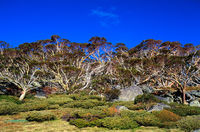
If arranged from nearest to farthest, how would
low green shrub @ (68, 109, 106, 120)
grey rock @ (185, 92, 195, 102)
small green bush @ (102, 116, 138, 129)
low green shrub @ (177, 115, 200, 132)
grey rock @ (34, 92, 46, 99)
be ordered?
low green shrub @ (177, 115, 200, 132) < small green bush @ (102, 116, 138, 129) < low green shrub @ (68, 109, 106, 120) < grey rock @ (185, 92, 195, 102) < grey rock @ (34, 92, 46, 99)

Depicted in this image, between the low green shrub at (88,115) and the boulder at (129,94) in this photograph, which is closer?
the low green shrub at (88,115)

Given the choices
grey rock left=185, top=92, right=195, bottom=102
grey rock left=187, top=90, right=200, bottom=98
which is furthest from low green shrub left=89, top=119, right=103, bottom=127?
grey rock left=187, top=90, right=200, bottom=98

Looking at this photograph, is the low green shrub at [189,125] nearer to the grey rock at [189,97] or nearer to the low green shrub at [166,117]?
the low green shrub at [166,117]

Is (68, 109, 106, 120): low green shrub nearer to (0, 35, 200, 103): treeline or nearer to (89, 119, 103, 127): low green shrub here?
(89, 119, 103, 127): low green shrub

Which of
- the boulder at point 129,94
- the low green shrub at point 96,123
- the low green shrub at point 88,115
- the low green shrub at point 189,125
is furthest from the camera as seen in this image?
the boulder at point 129,94

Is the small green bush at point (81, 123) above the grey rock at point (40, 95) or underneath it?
underneath

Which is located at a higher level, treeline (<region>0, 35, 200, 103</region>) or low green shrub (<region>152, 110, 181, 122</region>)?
treeline (<region>0, 35, 200, 103</region>)

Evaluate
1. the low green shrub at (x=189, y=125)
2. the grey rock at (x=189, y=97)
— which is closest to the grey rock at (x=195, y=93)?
the grey rock at (x=189, y=97)

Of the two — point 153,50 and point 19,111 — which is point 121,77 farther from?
point 19,111

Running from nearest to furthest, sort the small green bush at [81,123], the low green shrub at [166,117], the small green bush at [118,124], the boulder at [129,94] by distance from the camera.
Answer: the small green bush at [118,124] → the small green bush at [81,123] → the low green shrub at [166,117] → the boulder at [129,94]

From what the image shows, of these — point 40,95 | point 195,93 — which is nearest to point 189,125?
point 195,93

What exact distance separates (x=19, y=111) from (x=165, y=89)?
1971 centimetres

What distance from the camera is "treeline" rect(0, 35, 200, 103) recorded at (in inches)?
982

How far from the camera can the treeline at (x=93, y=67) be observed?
24944 millimetres
